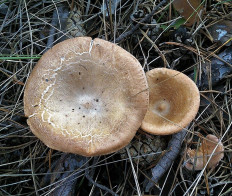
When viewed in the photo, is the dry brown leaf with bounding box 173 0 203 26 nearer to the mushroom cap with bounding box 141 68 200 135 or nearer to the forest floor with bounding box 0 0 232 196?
the forest floor with bounding box 0 0 232 196

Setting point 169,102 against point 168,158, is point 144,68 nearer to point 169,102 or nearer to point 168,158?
point 169,102

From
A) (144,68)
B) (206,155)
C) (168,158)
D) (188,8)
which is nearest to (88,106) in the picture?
(144,68)

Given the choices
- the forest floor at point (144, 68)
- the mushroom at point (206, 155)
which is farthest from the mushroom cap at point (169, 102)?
the mushroom at point (206, 155)

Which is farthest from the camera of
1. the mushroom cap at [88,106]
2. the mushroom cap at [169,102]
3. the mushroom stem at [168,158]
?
the mushroom stem at [168,158]

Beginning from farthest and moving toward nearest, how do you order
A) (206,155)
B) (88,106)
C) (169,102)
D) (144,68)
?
(144,68)
(169,102)
(206,155)
(88,106)

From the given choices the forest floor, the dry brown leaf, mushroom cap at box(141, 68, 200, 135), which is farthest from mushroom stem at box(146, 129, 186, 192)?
the dry brown leaf

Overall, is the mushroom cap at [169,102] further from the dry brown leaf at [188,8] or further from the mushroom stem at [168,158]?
the dry brown leaf at [188,8]
